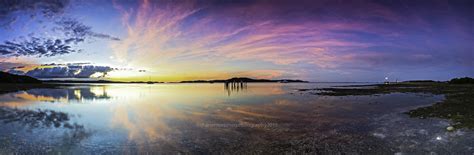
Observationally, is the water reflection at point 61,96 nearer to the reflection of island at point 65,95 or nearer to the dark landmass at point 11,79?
the reflection of island at point 65,95

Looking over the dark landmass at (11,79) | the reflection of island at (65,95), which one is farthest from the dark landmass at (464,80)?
the dark landmass at (11,79)

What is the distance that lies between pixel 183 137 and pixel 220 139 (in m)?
1.72

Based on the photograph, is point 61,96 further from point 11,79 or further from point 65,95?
point 11,79

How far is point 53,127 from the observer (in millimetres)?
14359

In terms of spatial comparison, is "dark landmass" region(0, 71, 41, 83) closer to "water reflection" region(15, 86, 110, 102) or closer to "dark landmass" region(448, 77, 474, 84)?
"water reflection" region(15, 86, 110, 102)

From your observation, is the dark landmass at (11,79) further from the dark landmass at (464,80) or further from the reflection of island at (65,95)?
the dark landmass at (464,80)

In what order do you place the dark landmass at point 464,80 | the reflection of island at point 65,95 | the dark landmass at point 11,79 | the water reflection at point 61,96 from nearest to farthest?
the water reflection at point 61,96, the reflection of island at point 65,95, the dark landmass at point 464,80, the dark landmass at point 11,79

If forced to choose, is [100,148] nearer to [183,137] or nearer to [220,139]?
[183,137]

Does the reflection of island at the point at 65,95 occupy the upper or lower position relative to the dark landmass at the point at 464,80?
lower

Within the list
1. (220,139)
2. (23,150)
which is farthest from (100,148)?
(220,139)

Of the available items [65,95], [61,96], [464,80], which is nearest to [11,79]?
[65,95]

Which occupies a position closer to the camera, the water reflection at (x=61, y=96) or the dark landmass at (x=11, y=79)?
the water reflection at (x=61, y=96)

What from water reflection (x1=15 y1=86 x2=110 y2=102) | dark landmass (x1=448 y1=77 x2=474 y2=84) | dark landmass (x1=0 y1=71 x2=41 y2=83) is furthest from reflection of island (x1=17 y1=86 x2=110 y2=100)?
dark landmass (x1=448 y1=77 x2=474 y2=84)

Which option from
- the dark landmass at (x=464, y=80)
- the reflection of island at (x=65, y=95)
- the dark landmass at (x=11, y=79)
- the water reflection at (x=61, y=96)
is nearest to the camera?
the water reflection at (x=61, y=96)
